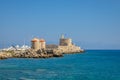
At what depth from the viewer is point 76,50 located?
133 m

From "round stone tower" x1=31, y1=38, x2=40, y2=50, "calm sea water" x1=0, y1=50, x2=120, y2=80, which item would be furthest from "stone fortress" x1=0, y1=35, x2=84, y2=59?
"calm sea water" x1=0, y1=50, x2=120, y2=80

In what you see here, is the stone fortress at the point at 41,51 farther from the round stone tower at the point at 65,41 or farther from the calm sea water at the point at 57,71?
the calm sea water at the point at 57,71

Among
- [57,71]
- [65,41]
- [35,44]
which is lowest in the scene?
[57,71]

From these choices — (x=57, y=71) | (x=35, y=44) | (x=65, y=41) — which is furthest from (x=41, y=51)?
(x=65, y=41)

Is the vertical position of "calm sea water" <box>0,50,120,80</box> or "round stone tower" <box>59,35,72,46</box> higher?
"round stone tower" <box>59,35,72,46</box>

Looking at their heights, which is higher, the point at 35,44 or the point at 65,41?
the point at 65,41

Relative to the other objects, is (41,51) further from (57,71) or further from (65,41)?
(65,41)

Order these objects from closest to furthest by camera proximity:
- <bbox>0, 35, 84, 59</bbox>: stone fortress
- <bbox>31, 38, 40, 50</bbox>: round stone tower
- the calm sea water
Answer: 1. the calm sea water
2. <bbox>0, 35, 84, 59</bbox>: stone fortress
3. <bbox>31, 38, 40, 50</bbox>: round stone tower

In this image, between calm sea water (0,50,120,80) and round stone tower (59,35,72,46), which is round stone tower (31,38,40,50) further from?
calm sea water (0,50,120,80)

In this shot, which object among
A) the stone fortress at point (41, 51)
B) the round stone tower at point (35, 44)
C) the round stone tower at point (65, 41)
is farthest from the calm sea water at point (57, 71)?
the round stone tower at point (65, 41)

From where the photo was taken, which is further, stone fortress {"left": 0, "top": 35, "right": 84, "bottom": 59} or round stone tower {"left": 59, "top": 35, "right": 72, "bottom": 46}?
round stone tower {"left": 59, "top": 35, "right": 72, "bottom": 46}

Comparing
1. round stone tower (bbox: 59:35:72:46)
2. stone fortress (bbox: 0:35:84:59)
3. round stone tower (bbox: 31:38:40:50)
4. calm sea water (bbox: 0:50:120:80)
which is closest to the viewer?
calm sea water (bbox: 0:50:120:80)

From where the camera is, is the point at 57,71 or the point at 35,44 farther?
A: the point at 35,44

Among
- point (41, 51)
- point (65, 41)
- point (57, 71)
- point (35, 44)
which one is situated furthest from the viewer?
point (65, 41)
